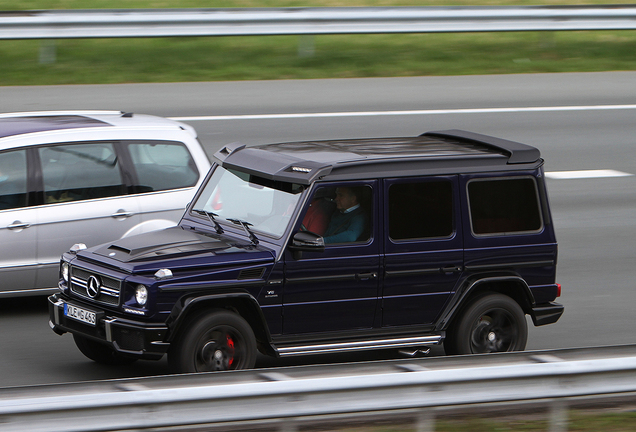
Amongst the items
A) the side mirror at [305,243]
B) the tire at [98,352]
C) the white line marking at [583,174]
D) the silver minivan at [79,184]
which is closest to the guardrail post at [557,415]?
the side mirror at [305,243]

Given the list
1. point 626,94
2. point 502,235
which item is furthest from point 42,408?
point 626,94

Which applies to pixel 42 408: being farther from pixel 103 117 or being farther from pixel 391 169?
pixel 103 117

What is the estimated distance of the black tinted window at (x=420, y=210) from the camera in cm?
735

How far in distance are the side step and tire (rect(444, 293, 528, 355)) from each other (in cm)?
18

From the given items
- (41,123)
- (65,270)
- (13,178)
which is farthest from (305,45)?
(65,270)

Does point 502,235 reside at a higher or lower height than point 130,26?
lower

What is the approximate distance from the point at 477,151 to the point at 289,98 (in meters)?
9.05

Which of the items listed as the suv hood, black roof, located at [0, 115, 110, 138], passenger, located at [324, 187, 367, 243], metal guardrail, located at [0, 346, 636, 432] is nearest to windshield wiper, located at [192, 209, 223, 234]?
the suv hood

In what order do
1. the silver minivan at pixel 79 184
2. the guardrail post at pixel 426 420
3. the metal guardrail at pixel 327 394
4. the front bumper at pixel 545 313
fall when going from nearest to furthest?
the metal guardrail at pixel 327 394 < the guardrail post at pixel 426 420 < the front bumper at pixel 545 313 < the silver minivan at pixel 79 184

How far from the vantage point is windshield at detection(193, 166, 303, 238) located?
7219mm

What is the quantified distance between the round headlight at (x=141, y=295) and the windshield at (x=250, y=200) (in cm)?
105

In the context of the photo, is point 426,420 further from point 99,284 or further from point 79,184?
point 79,184

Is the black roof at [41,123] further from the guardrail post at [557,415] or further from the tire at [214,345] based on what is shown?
the guardrail post at [557,415]

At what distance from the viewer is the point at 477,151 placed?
25.4 ft
